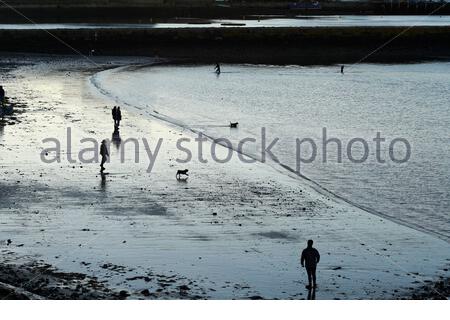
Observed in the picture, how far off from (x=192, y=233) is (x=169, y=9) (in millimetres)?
117301

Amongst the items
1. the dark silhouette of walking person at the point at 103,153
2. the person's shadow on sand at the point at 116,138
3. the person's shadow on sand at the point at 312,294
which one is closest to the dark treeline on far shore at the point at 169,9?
the person's shadow on sand at the point at 116,138

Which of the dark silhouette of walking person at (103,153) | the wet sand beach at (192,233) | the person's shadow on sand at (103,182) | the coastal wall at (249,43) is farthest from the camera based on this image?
the coastal wall at (249,43)

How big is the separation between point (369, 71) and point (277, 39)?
16.8 metres

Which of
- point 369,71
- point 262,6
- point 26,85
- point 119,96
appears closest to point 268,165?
point 119,96

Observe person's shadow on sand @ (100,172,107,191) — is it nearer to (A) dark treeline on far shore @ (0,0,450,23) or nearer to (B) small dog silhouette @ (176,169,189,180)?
(B) small dog silhouette @ (176,169,189,180)

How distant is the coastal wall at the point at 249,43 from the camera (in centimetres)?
8200

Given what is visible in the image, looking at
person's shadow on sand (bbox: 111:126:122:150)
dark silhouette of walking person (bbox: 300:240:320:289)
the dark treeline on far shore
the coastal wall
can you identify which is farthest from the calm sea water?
the dark treeline on far shore

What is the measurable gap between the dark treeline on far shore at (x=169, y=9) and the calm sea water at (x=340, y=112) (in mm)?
51887

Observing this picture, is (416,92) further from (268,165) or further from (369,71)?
(268,165)

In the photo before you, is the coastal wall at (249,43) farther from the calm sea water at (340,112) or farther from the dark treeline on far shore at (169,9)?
the dark treeline on far shore at (169,9)

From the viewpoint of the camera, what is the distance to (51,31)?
293 ft

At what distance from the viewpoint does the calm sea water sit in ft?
95.8

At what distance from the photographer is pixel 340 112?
49.7 metres

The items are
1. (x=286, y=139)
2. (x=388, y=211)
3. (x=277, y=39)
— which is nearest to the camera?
(x=388, y=211)
